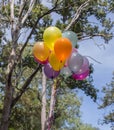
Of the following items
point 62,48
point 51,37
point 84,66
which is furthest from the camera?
point 84,66

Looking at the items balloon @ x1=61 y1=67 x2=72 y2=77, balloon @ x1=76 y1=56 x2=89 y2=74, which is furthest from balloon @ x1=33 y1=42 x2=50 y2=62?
balloon @ x1=76 y1=56 x2=89 y2=74

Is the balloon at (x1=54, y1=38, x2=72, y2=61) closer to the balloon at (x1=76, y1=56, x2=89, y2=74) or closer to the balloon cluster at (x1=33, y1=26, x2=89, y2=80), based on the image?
the balloon cluster at (x1=33, y1=26, x2=89, y2=80)

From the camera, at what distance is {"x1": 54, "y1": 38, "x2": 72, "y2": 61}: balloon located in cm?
602

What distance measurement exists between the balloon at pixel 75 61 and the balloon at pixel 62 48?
0.17 m

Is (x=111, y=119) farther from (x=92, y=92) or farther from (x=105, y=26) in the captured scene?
(x=105, y=26)

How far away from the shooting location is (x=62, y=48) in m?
6.00

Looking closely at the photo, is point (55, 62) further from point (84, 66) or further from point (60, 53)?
point (84, 66)

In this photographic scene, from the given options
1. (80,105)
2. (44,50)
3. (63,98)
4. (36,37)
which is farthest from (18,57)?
(80,105)

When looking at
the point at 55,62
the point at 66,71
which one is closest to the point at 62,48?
the point at 55,62

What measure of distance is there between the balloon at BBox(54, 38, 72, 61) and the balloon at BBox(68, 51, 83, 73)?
0.17 m

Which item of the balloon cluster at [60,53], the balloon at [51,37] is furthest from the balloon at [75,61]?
the balloon at [51,37]

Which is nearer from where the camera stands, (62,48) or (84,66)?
(62,48)

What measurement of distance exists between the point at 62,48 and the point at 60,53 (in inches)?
3.9

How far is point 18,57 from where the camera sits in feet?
25.7
